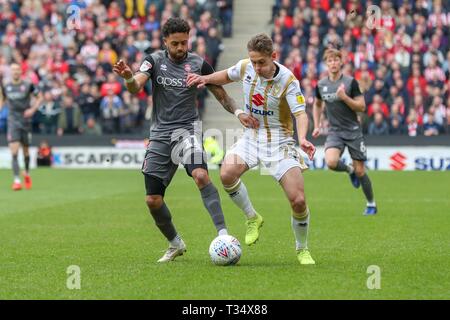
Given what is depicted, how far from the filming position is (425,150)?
26406 mm

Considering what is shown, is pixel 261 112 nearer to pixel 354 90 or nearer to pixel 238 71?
pixel 238 71

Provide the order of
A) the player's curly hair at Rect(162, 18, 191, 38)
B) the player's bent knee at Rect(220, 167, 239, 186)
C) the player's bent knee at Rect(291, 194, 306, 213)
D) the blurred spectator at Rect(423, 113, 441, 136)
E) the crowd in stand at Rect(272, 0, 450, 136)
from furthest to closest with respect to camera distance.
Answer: the crowd in stand at Rect(272, 0, 450, 136) → the blurred spectator at Rect(423, 113, 441, 136) → the player's bent knee at Rect(220, 167, 239, 186) → the player's curly hair at Rect(162, 18, 191, 38) → the player's bent knee at Rect(291, 194, 306, 213)

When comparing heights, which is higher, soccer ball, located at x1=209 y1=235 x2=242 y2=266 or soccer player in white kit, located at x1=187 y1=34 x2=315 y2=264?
soccer player in white kit, located at x1=187 y1=34 x2=315 y2=264

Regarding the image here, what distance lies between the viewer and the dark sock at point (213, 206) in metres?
9.93

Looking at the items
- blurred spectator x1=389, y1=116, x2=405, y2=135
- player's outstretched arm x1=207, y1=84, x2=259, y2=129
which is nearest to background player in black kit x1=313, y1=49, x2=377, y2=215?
player's outstretched arm x1=207, y1=84, x2=259, y2=129

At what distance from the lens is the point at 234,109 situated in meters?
10.2

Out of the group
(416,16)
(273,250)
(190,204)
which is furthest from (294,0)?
(273,250)

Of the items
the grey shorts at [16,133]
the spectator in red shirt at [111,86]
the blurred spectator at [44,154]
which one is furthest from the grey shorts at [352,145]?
the spectator in red shirt at [111,86]

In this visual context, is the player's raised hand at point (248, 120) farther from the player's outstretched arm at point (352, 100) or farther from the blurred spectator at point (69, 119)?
the blurred spectator at point (69, 119)

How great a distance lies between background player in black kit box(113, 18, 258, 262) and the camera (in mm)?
9992

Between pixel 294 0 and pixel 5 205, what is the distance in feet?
53.7

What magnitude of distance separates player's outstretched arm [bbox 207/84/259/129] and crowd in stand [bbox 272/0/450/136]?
16.2 metres

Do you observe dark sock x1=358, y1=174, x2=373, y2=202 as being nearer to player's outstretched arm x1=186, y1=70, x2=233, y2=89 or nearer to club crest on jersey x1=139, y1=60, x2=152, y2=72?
player's outstretched arm x1=186, y1=70, x2=233, y2=89
